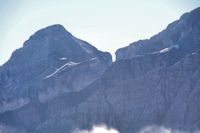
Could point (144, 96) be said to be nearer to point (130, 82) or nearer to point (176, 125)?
point (130, 82)

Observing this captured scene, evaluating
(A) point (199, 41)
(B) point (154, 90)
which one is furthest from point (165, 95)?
(A) point (199, 41)

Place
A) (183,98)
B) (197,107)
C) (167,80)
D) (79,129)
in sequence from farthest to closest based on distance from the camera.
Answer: (79,129)
(167,80)
(183,98)
(197,107)

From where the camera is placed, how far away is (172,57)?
196m

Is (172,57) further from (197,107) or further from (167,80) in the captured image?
(197,107)

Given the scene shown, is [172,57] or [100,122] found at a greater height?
[172,57]

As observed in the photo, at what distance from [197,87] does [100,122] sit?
5304 centimetres

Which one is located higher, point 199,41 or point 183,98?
point 199,41

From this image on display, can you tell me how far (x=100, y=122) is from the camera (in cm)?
18538

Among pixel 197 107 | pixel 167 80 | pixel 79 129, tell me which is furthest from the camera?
pixel 79 129

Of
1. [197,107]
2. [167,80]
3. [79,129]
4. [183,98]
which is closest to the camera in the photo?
[197,107]

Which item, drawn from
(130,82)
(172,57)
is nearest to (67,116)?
(130,82)

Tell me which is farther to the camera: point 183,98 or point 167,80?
point 167,80

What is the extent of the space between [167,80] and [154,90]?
8016 mm

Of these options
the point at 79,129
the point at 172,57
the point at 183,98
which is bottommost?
the point at 79,129
